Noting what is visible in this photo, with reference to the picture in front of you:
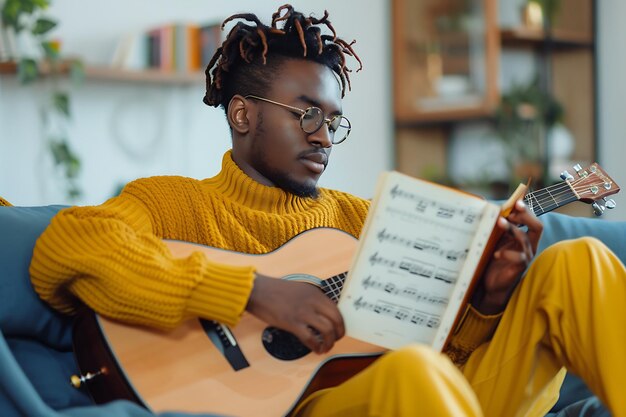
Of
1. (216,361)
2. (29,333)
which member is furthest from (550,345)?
(29,333)

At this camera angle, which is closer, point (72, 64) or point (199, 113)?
point (72, 64)

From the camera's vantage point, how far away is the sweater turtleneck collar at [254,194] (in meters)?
1.43

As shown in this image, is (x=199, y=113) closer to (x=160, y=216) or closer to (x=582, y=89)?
(x=582, y=89)

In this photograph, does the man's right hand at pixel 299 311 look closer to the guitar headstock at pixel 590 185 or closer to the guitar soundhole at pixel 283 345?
the guitar soundhole at pixel 283 345

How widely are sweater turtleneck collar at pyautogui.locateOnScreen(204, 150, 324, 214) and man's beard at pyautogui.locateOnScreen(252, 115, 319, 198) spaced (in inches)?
0.6

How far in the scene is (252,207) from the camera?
143 centimetres

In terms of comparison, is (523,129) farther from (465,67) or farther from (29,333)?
(29,333)

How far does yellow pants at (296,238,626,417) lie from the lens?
1.12 m

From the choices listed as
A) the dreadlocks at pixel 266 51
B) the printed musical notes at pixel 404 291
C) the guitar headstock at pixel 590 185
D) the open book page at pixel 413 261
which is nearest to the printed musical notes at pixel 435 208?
the open book page at pixel 413 261

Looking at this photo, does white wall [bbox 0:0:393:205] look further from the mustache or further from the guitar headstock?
the guitar headstock

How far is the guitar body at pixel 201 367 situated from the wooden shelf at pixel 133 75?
192 centimetres

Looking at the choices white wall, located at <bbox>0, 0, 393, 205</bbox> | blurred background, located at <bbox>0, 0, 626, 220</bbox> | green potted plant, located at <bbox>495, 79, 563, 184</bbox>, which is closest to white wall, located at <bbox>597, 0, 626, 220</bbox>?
blurred background, located at <bbox>0, 0, 626, 220</bbox>

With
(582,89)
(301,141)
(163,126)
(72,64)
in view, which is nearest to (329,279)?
(301,141)

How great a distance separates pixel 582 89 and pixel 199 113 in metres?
1.89
